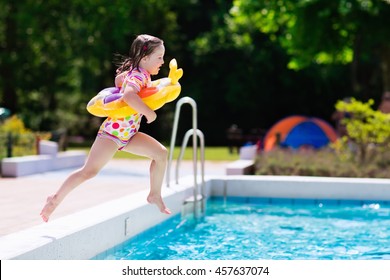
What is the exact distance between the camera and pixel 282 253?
23.8ft

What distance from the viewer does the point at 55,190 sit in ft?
36.7

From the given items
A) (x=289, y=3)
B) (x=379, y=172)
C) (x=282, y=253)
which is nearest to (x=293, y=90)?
(x=289, y=3)

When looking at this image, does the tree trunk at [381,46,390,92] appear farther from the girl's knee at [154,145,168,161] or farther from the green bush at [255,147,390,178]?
the girl's knee at [154,145,168,161]

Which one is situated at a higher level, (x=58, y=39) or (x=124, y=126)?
(x=58, y=39)

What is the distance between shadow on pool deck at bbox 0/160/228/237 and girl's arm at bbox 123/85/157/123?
2027 mm

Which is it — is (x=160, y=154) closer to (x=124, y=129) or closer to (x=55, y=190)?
(x=124, y=129)

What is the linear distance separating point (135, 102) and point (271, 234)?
3.48m

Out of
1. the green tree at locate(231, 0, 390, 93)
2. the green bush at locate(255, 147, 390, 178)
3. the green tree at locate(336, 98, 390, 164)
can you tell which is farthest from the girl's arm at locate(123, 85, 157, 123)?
the green tree at locate(231, 0, 390, 93)

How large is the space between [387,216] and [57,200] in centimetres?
583

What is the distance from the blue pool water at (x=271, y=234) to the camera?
23.8 feet

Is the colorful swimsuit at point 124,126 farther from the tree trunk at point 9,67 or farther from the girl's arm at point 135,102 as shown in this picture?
the tree trunk at point 9,67

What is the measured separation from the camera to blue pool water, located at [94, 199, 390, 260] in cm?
725

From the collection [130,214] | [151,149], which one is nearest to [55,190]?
[130,214]

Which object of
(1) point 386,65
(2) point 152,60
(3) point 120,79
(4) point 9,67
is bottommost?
(3) point 120,79
